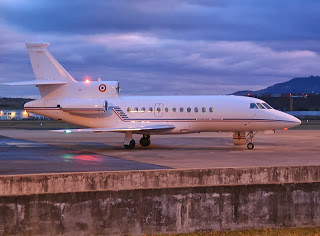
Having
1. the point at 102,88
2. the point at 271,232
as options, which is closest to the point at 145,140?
the point at 102,88

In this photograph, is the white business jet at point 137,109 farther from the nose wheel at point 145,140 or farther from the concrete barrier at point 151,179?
the concrete barrier at point 151,179

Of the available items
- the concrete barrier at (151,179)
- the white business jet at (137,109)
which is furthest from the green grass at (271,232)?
the white business jet at (137,109)

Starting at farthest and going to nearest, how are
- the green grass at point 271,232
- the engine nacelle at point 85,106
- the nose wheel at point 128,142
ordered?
the engine nacelle at point 85,106 < the nose wheel at point 128,142 < the green grass at point 271,232

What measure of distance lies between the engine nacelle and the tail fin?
5.33 ft

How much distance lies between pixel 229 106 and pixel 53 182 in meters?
18.3

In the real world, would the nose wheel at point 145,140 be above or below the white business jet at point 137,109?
below

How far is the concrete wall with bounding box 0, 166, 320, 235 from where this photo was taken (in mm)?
12234

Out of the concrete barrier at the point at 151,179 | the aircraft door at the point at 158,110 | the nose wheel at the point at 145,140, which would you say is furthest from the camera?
the nose wheel at the point at 145,140

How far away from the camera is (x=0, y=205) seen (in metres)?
11.9

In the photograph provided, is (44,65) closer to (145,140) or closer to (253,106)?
(145,140)

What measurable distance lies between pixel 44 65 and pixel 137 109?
6334 millimetres

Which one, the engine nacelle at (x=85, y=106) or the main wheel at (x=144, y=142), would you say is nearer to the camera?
the engine nacelle at (x=85, y=106)

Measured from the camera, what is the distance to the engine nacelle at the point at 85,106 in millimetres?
30109

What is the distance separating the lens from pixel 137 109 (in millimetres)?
30672
